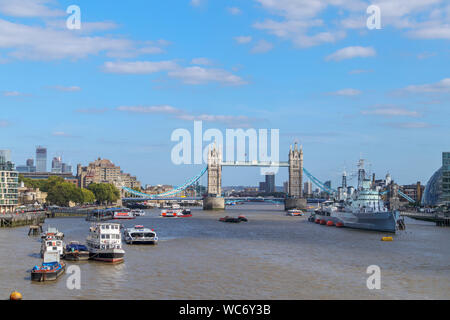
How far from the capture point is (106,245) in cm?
3919

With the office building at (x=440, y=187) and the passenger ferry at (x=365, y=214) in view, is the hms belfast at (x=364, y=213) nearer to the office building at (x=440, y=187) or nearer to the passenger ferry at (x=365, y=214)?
the passenger ferry at (x=365, y=214)

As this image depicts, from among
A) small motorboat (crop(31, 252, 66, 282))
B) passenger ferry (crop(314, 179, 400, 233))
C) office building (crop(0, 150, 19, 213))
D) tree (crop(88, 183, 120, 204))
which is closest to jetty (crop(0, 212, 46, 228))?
office building (crop(0, 150, 19, 213))

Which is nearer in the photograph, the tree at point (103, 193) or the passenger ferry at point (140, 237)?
the passenger ferry at point (140, 237)

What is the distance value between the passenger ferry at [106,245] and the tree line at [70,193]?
307ft

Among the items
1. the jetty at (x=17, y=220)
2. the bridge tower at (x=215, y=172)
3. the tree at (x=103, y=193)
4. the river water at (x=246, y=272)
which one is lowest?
the river water at (x=246, y=272)

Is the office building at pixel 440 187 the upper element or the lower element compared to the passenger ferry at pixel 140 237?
upper

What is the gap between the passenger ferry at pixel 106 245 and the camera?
37.2 metres

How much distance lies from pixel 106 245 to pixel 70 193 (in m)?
98.7

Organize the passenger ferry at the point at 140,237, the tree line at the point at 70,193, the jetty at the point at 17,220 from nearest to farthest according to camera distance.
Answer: the passenger ferry at the point at 140,237 < the jetty at the point at 17,220 < the tree line at the point at 70,193

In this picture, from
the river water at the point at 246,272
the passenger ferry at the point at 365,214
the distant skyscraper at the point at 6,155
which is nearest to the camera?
the river water at the point at 246,272

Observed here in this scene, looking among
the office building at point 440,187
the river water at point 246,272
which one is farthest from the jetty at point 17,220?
the office building at point 440,187
